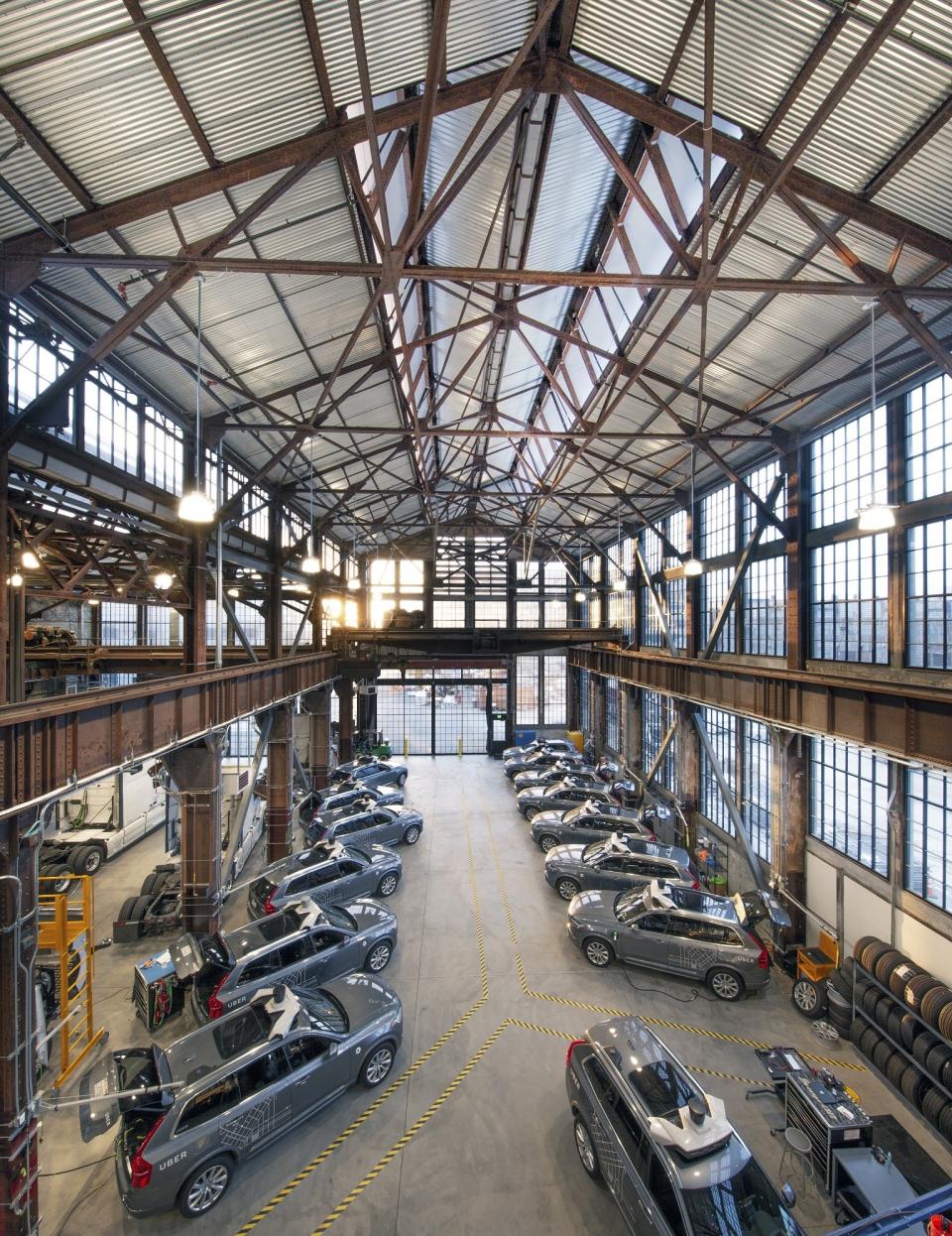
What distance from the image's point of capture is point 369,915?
11.1m

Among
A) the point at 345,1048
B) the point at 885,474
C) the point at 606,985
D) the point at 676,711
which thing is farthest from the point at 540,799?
the point at 885,474

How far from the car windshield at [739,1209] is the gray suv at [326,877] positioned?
856cm

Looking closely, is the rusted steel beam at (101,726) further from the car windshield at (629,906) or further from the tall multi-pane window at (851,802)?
the tall multi-pane window at (851,802)

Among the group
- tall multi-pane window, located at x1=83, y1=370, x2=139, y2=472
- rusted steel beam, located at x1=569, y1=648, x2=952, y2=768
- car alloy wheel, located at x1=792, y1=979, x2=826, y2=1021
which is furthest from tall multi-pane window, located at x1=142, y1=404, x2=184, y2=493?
car alloy wheel, located at x1=792, y1=979, x2=826, y2=1021

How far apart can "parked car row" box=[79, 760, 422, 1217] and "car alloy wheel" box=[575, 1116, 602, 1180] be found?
8.97ft

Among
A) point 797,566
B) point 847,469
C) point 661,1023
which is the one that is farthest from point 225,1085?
point 847,469

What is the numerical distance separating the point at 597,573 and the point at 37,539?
25333mm

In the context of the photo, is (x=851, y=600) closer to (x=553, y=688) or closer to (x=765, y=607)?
(x=765, y=607)

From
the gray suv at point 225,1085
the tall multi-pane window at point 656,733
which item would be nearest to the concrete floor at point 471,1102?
the gray suv at point 225,1085

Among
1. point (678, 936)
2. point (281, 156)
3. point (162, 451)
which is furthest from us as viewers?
point (162, 451)

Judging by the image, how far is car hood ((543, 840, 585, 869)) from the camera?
13.9m

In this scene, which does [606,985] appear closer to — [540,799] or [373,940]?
[373,940]

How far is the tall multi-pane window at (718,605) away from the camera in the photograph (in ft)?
54.3

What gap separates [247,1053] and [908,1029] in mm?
9197
